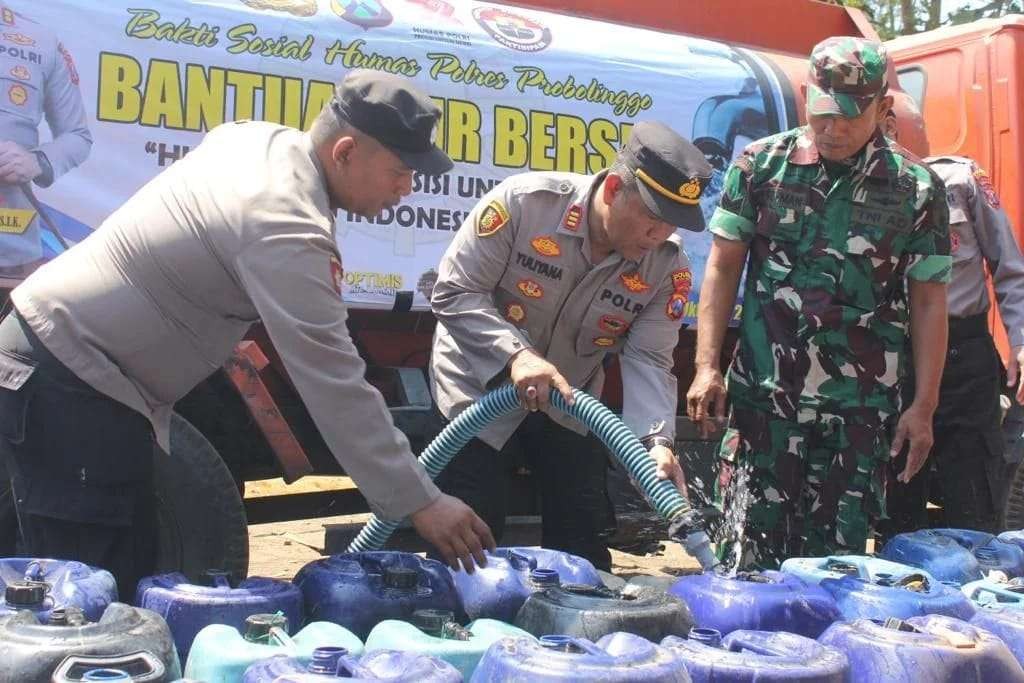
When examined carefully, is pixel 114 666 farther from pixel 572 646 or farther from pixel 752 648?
pixel 752 648

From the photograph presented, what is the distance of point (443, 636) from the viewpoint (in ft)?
7.41

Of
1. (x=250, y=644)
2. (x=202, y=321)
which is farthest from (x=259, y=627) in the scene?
(x=202, y=321)

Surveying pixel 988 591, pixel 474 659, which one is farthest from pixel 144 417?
pixel 988 591

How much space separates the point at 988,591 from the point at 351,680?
5.28ft

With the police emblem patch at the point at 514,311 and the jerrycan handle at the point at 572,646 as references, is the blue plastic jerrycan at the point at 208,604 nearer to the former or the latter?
the jerrycan handle at the point at 572,646

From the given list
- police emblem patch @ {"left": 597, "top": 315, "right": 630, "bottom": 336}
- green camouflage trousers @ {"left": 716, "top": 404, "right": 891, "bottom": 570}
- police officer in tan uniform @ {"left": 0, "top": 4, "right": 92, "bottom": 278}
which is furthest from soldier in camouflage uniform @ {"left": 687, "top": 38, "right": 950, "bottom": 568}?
police officer in tan uniform @ {"left": 0, "top": 4, "right": 92, "bottom": 278}

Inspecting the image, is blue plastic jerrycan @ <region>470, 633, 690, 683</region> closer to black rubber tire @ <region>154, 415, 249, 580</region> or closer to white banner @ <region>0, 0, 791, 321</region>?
black rubber tire @ <region>154, 415, 249, 580</region>

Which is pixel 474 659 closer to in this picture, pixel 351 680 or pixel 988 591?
pixel 351 680

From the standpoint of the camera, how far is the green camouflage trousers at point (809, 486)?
11.6ft

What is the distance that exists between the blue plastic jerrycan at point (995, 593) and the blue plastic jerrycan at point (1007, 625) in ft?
0.51

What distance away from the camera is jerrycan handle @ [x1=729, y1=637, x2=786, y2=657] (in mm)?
2234

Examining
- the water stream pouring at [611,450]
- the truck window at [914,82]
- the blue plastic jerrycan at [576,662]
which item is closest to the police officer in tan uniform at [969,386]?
the truck window at [914,82]

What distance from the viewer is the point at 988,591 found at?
287cm

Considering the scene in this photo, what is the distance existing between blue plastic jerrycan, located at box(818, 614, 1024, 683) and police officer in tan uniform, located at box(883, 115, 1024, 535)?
8.60 feet
